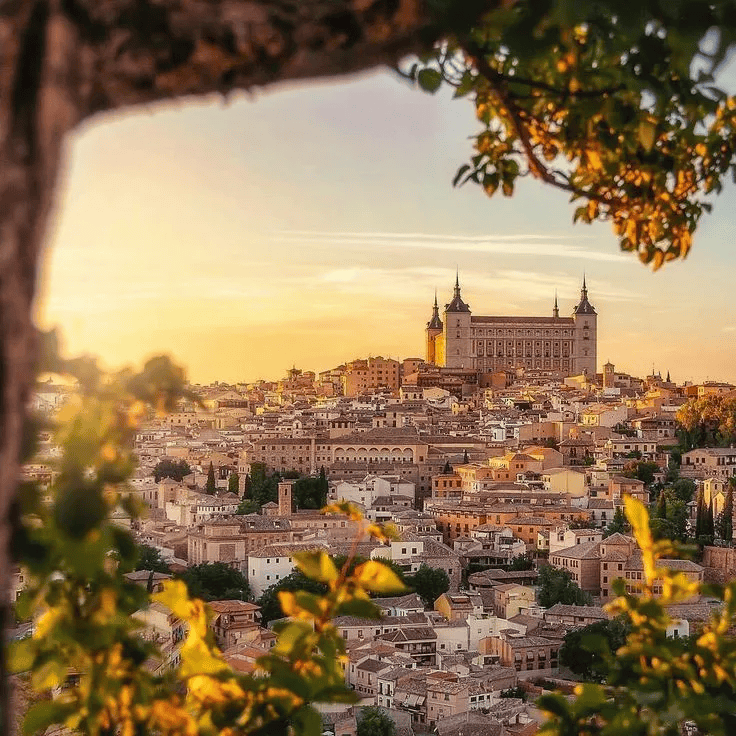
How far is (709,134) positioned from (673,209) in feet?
0.32

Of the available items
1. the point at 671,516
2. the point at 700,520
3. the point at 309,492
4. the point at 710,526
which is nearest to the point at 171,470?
the point at 309,492

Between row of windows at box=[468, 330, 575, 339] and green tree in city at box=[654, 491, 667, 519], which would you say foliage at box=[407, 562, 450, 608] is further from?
row of windows at box=[468, 330, 575, 339]

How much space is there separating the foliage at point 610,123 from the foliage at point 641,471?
19.1m

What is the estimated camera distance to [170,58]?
1.52 feet

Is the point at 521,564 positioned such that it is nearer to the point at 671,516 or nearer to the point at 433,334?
the point at 671,516

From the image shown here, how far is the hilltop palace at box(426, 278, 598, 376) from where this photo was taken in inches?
1630

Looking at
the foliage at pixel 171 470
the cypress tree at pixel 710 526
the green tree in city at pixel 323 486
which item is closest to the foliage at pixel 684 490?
the cypress tree at pixel 710 526

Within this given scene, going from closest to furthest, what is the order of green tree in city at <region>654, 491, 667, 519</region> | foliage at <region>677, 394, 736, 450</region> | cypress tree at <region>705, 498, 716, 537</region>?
cypress tree at <region>705, 498, 716, 537</region>
green tree in city at <region>654, 491, 667, 519</region>
foliage at <region>677, 394, 736, 450</region>

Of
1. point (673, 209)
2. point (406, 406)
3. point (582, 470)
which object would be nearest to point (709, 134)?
point (673, 209)

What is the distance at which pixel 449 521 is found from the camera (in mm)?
17328

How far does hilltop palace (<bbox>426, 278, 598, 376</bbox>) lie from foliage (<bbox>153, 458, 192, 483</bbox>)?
19.6 metres

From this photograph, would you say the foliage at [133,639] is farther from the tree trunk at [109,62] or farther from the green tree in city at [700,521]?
the green tree in city at [700,521]

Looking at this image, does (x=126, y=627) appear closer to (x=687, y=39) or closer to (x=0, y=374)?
(x=0, y=374)

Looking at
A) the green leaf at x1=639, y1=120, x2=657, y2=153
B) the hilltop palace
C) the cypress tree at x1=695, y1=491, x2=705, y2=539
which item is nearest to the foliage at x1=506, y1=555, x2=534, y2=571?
the cypress tree at x1=695, y1=491, x2=705, y2=539
